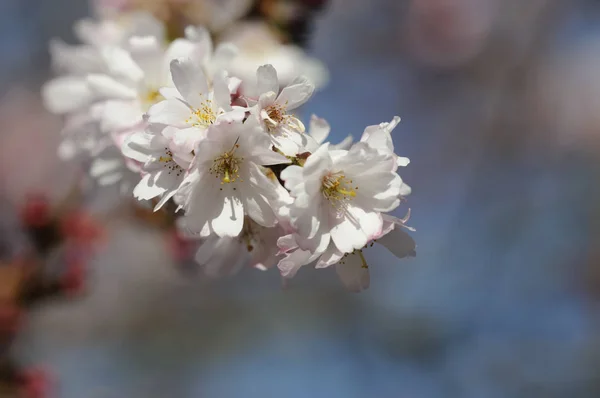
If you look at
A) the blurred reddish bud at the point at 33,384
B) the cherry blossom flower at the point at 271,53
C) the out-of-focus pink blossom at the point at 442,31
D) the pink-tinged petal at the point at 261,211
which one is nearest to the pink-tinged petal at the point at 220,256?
A: the pink-tinged petal at the point at 261,211

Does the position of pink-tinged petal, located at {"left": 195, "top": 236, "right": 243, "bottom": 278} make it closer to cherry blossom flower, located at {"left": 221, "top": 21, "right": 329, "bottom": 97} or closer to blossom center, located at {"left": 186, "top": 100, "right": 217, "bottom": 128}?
blossom center, located at {"left": 186, "top": 100, "right": 217, "bottom": 128}

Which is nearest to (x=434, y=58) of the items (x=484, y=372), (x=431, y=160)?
(x=431, y=160)

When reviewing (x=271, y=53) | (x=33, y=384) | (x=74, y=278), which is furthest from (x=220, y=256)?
(x=33, y=384)

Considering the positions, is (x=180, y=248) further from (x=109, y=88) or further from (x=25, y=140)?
(x=25, y=140)

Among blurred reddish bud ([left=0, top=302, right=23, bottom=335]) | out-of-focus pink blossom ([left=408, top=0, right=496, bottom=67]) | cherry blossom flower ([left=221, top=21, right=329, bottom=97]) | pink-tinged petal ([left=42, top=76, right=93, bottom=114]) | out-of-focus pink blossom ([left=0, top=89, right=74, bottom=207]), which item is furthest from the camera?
out-of-focus pink blossom ([left=408, top=0, right=496, bottom=67])

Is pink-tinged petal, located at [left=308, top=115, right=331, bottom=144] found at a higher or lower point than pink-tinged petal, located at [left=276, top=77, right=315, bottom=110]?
higher

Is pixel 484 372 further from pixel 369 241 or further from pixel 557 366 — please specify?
pixel 369 241

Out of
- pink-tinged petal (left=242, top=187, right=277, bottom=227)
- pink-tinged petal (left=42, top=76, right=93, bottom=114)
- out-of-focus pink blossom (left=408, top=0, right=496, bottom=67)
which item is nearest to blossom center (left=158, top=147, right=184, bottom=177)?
pink-tinged petal (left=242, top=187, right=277, bottom=227)
